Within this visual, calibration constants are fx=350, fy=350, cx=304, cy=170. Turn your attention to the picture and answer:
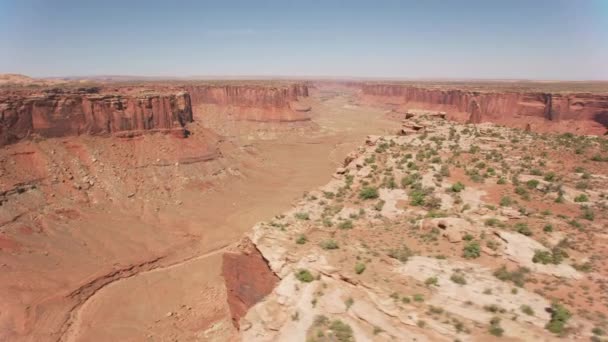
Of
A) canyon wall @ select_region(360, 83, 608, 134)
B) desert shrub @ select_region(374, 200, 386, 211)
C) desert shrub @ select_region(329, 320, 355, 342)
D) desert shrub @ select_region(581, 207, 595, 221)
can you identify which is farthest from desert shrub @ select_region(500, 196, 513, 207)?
canyon wall @ select_region(360, 83, 608, 134)

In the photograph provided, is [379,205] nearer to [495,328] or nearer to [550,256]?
[550,256]

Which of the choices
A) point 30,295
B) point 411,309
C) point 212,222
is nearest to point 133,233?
point 212,222

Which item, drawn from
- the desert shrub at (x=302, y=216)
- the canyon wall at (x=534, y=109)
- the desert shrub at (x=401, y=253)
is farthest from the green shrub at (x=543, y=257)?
the canyon wall at (x=534, y=109)

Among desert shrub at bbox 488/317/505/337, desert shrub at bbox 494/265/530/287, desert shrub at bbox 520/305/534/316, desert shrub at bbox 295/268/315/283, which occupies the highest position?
desert shrub at bbox 494/265/530/287

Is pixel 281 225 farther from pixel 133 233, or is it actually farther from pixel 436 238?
pixel 133 233

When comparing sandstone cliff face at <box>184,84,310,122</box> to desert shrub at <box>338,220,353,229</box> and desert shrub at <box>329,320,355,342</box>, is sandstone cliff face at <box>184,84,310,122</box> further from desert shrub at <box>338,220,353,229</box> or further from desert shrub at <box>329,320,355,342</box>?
desert shrub at <box>329,320,355,342</box>

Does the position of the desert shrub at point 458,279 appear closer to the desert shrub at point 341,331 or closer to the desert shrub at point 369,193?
the desert shrub at point 341,331
